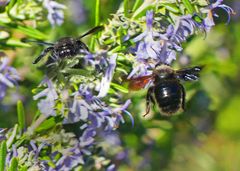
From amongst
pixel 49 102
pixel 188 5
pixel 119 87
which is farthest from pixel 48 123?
pixel 188 5

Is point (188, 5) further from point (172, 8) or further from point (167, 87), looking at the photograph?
point (167, 87)

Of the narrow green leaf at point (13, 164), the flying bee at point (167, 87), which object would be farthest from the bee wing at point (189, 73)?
the narrow green leaf at point (13, 164)

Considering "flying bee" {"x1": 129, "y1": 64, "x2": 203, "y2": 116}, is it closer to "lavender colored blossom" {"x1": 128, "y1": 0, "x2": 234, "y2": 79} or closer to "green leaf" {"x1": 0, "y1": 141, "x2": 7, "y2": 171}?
"lavender colored blossom" {"x1": 128, "y1": 0, "x2": 234, "y2": 79}

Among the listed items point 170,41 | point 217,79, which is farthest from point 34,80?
point 217,79

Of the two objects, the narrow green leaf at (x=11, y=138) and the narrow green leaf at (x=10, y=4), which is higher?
the narrow green leaf at (x=10, y=4)

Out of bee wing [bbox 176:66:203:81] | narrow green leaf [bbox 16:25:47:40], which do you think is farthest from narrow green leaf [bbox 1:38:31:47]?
bee wing [bbox 176:66:203:81]

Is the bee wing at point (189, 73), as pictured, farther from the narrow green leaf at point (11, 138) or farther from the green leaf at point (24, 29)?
the narrow green leaf at point (11, 138)

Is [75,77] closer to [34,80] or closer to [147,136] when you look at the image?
[34,80]
